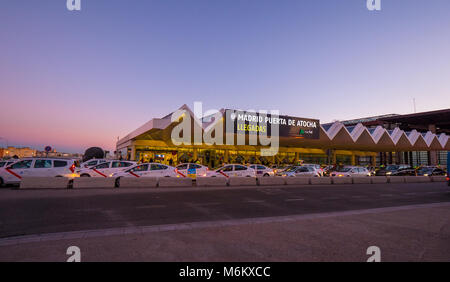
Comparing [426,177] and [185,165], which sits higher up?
[185,165]

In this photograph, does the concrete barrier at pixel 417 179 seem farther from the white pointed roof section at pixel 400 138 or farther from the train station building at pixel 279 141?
the white pointed roof section at pixel 400 138

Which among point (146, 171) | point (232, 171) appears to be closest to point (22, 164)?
point (146, 171)

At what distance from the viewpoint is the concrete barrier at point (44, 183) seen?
14148 millimetres

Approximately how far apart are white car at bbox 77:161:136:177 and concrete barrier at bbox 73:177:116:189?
2.65 m

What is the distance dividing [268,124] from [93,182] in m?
20.0

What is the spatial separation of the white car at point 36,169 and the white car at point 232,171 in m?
10.1

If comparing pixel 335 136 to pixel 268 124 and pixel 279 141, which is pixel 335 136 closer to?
pixel 279 141

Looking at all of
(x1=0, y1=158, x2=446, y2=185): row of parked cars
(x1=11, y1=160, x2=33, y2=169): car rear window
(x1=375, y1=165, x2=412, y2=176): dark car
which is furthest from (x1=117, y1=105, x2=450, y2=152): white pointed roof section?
(x1=11, y1=160, x2=33, y2=169): car rear window

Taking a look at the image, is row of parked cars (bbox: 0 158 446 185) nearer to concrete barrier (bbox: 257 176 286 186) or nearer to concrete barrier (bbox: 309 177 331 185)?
concrete barrier (bbox: 257 176 286 186)

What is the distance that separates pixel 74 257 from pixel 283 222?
4.96 m

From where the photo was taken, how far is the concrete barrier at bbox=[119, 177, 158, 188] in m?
16.2

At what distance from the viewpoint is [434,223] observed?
7344 mm
